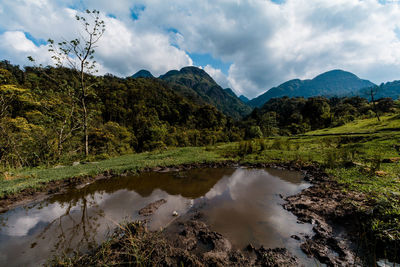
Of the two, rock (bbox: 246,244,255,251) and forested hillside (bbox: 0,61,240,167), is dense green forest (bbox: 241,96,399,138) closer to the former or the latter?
forested hillside (bbox: 0,61,240,167)

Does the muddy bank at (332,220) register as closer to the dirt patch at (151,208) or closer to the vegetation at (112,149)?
the vegetation at (112,149)

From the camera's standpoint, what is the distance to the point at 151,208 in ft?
17.1

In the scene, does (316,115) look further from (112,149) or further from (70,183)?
(70,183)

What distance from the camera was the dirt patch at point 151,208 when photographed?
4.94 m

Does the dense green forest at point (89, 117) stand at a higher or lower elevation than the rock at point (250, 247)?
higher

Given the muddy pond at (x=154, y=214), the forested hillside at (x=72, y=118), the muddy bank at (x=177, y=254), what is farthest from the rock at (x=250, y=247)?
the forested hillside at (x=72, y=118)

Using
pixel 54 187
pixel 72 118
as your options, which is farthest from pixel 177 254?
pixel 72 118

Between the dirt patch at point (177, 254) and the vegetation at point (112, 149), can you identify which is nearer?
the dirt patch at point (177, 254)

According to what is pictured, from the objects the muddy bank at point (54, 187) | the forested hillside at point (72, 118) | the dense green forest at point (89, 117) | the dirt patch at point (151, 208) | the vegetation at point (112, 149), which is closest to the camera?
the dirt patch at point (151, 208)

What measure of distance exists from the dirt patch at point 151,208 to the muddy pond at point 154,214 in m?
0.17

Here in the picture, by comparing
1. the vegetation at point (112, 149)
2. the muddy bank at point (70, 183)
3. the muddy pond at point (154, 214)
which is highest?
the vegetation at point (112, 149)

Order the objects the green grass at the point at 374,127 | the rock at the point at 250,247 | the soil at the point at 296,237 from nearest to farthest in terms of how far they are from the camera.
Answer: the soil at the point at 296,237
the rock at the point at 250,247
the green grass at the point at 374,127

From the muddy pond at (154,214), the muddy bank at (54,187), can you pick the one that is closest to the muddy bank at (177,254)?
the muddy pond at (154,214)

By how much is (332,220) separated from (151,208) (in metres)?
5.59
